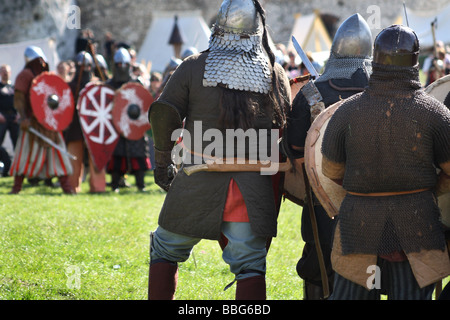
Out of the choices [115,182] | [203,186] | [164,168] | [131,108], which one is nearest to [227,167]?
[203,186]

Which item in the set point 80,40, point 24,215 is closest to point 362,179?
point 24,215

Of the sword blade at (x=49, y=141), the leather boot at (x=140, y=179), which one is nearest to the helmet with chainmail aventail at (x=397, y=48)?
the sword blade at (x=49, y=141)

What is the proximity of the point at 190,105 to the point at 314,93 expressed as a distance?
66 cm

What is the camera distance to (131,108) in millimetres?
8492

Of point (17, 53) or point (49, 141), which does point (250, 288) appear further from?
point (17, 53)

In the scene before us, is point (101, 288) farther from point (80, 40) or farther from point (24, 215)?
point (80, 40)

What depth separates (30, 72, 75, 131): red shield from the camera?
26.8 ft

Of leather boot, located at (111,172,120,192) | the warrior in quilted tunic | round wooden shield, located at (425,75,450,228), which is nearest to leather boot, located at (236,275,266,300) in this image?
the warrior in quilted tunic

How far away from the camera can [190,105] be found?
3479 mm

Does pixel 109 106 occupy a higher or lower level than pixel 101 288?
higher

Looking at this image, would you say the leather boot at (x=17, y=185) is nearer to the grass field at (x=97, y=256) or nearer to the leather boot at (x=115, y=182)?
the grass field at (x=97, y=256)

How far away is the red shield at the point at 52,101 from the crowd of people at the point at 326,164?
489 cm

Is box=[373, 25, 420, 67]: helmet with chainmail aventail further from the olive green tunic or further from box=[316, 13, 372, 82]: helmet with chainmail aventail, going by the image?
box=[316, 13, 372, 82]: helmet with chainmail aventail
